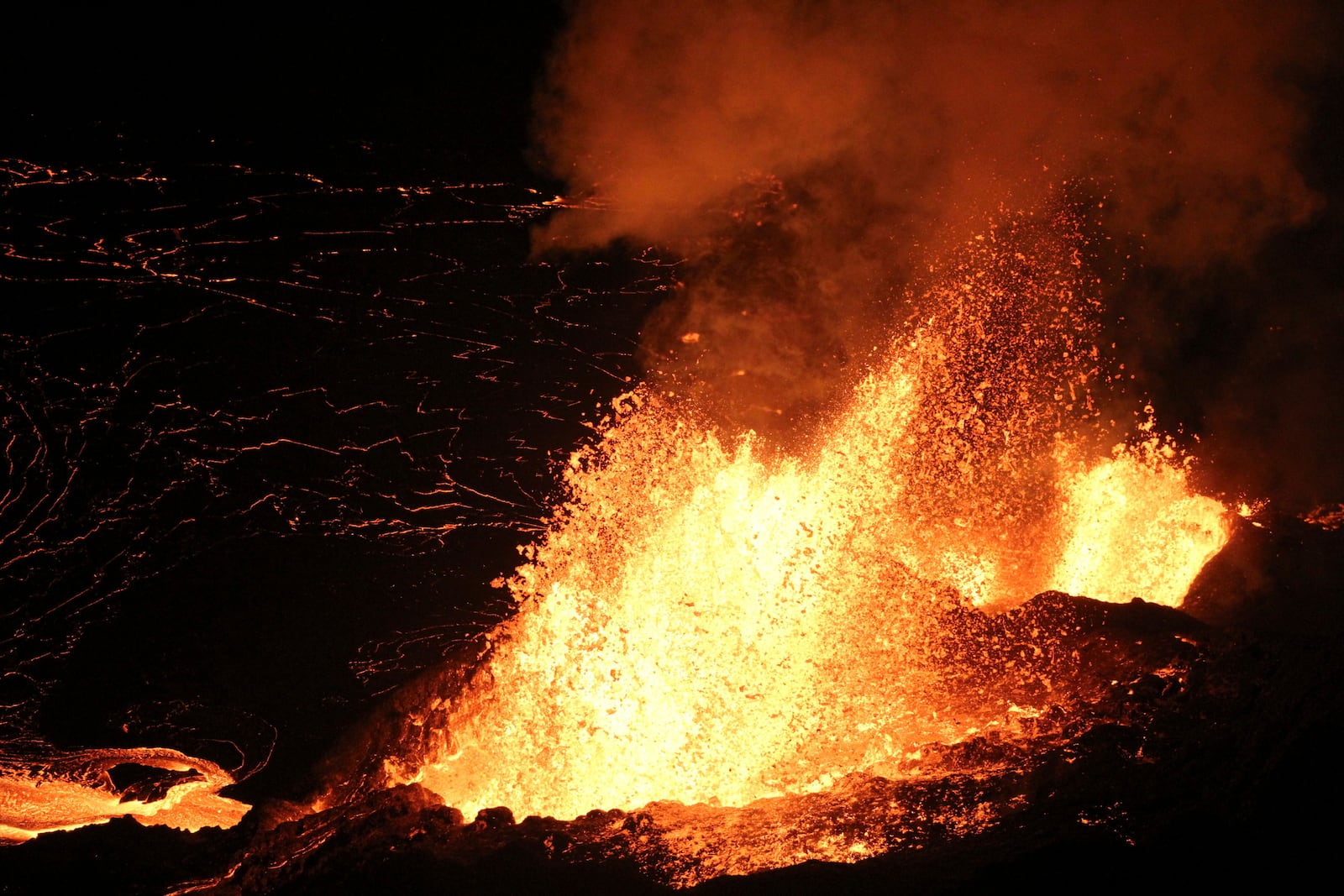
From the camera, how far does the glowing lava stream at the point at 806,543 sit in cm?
934

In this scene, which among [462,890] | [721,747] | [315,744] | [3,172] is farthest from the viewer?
[315,744]

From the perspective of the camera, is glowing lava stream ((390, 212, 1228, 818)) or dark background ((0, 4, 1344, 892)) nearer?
dark background ((0, 4, 1344, 892))

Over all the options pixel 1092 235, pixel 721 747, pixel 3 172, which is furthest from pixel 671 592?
pixel 3 172

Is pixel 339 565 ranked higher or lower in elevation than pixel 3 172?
lower

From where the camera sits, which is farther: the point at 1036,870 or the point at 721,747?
the point at 721,747

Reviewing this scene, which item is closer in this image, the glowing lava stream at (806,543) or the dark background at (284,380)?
the dark background at (284,380)

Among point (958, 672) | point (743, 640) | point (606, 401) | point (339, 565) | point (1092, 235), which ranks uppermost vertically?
point (1092, 235)

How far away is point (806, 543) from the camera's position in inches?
400

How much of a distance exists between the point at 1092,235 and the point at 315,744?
1325 cm

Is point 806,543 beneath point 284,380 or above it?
beneath

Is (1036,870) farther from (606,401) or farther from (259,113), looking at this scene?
(259,113)

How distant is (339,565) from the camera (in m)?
10.2

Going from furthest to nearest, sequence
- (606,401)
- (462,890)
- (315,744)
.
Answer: (315,744), (606,401), (462,890)

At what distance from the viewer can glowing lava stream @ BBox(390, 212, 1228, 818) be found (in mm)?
9336
